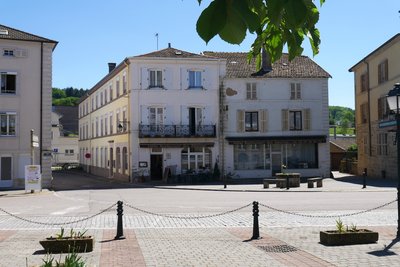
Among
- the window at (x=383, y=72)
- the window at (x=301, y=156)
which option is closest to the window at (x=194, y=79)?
the window at (x=301, y=156)

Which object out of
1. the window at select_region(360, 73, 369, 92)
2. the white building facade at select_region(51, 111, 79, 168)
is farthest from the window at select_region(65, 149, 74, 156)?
the window at select_region(360, 73, 369, 92)

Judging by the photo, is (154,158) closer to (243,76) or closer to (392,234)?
(243,76)

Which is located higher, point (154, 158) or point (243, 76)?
point (243, 76)

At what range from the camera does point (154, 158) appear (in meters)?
41.7

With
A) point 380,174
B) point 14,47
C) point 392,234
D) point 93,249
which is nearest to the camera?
point 93,249

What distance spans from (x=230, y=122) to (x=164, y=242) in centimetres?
3154

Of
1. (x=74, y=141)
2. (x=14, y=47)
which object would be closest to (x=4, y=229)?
(x=14, y=47)

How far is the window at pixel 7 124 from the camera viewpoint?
3397cm

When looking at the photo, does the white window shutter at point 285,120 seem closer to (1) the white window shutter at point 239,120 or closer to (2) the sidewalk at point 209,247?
(1) the white window shutter at point 239,120

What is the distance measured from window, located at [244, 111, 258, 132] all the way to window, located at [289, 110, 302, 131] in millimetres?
3065

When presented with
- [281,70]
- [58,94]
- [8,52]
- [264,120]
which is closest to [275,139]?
[264,120]

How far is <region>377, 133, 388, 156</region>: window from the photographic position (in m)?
39.3

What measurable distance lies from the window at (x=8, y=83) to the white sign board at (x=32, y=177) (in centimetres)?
742

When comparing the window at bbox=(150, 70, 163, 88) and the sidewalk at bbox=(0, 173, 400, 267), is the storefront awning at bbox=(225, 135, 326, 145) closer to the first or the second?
the window at bbox=(150, 70, 163, 88)
